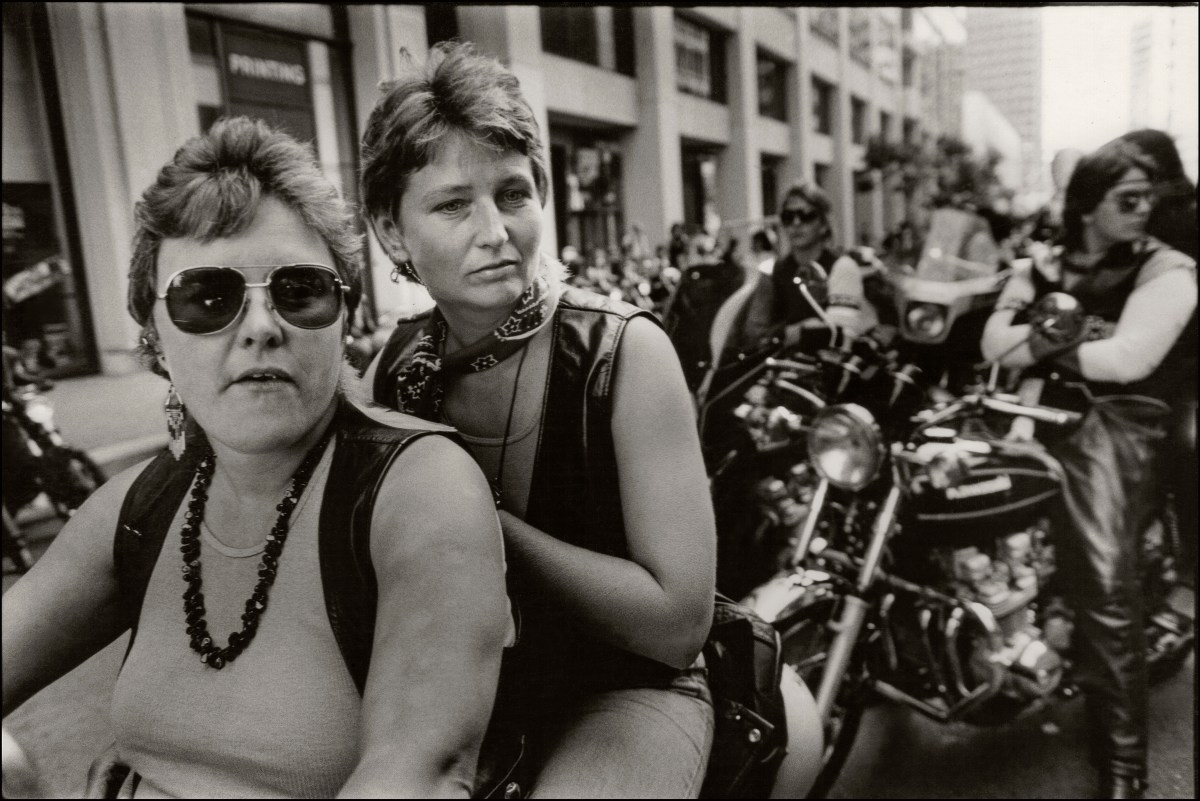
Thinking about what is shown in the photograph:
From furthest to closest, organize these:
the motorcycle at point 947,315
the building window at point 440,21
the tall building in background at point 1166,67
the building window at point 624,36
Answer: the motorcycle at point 947,315 → the building window at point 624,36 → the building window at point 440,21 → the tall building in background at point 1166,67

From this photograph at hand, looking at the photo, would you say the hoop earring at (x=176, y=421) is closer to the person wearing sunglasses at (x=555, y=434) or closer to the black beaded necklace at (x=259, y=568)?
the black beaded necklace at (x=259, y=568)

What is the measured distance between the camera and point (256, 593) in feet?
3.50

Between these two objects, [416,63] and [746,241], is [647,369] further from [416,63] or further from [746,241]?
[746,241]

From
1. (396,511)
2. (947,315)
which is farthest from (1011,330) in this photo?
(396,511)

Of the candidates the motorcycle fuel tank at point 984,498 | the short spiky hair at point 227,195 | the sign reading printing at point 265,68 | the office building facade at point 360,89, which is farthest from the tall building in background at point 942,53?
the sign reading printing at point 265,68

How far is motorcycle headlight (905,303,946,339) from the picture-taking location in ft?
8.43

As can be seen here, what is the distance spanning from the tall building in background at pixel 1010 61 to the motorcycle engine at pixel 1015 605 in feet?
4.03

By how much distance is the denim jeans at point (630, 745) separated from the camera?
126cm

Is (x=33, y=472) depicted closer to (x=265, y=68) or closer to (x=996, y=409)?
(x=265, y=68)

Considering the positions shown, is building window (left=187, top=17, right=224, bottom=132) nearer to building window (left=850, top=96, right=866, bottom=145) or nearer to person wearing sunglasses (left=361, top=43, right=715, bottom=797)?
person wearing sunglasses (left=361, top=43, right=715, bottom=797)

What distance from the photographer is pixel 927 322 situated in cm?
258

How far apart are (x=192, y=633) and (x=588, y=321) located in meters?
0.74

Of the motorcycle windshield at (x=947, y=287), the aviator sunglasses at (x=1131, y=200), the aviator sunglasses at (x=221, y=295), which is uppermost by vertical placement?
the aviator sunglasses at (x=1131, y=200)

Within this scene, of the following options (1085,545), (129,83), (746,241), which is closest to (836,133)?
(746,241)
